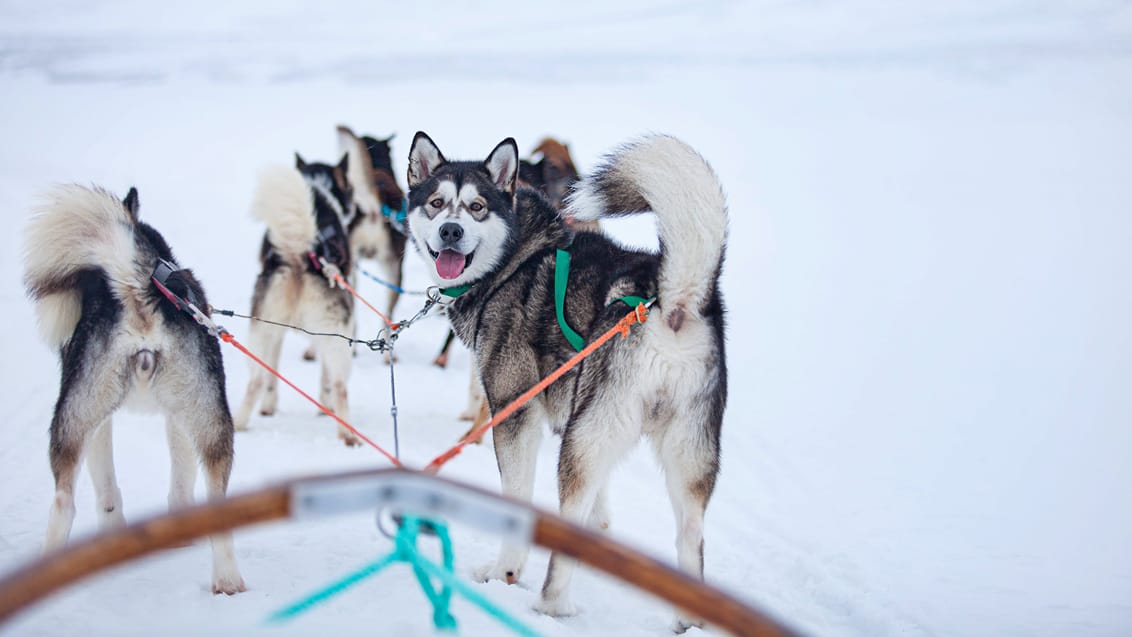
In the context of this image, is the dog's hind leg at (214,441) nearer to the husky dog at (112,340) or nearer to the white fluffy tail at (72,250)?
the husky dog at (112,340)

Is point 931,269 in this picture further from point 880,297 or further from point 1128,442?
point 1128,442

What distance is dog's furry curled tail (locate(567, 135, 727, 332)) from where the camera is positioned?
265 cm

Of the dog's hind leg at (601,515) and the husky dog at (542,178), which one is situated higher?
the husky dog at (542,178)

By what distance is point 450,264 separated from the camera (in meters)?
3.56

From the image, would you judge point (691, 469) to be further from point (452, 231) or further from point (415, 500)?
point (415, 500)

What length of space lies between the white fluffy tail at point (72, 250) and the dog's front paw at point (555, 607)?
65.0 inches

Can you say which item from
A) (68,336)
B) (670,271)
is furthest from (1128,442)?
(68,336)

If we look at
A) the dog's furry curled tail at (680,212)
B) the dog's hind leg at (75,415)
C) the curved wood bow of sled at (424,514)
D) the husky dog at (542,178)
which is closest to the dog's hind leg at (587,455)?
the dog's furry curled tail at (680,212)

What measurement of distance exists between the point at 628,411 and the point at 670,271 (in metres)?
0.46

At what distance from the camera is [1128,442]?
538cm

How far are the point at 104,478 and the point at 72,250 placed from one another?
3.09ft

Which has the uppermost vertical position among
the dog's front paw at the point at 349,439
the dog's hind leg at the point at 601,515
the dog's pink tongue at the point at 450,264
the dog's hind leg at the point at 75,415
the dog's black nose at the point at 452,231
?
the dog's black nose at the point at 452,231

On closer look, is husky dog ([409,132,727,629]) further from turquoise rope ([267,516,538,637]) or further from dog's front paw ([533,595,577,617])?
turquoise rope ([267,516,538,637])

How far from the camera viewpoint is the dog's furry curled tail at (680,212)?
2.65m
